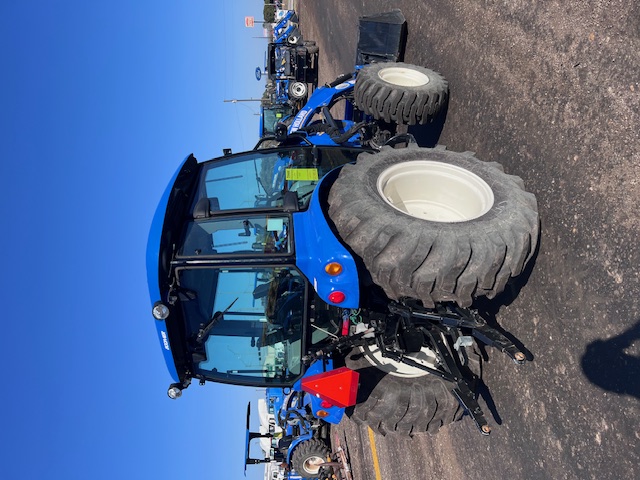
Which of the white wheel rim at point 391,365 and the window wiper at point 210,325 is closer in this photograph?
the window wiper at point 210,325

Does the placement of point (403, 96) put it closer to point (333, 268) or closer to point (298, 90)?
point (333, 268)

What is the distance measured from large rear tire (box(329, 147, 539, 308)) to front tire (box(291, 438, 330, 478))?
569 centimetres

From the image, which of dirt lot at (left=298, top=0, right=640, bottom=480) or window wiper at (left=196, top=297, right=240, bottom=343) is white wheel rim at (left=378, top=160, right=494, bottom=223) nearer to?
dirt lot at (left=298, top=0, right=640, bottom=480)

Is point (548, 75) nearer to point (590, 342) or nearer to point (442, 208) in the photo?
point (442, 208)

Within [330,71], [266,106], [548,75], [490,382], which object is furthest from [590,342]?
[266,106]

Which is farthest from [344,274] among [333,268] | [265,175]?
[265,175]

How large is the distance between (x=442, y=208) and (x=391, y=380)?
140 cm

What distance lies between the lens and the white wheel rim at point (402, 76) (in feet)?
16.2

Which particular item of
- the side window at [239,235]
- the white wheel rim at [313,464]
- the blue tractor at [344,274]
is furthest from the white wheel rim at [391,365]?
the white wheel rim at [313,464]

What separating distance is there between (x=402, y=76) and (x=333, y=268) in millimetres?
3287

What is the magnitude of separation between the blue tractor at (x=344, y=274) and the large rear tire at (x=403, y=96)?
131cm

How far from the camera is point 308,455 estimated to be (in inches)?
291

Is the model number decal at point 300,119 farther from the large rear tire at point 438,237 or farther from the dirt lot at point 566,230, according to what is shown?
the large rear tire at point 438,237

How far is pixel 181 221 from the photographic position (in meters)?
3.14
